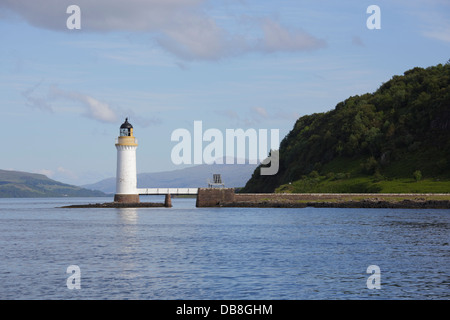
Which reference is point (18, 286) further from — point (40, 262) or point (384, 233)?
point (384, 233)

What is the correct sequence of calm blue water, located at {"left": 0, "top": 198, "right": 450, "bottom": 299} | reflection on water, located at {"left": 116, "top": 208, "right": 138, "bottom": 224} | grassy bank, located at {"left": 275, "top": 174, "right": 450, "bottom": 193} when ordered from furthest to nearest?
grassy bank, located at {"left": 275, "top": 174, "right": 450, "bottom": 193}, reflection on water, located at {"left": 116, "top": 208, "right": 138, "bottom": 224}, calm blue water, located at {"left": 0, "top": 198, "right": 450, "bottom": 299}

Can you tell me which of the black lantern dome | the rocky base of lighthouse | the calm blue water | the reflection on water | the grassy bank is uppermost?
the black lantern dome

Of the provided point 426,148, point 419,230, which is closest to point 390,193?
point 426,148

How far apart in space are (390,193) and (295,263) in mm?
100049

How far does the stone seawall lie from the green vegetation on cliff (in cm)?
1139

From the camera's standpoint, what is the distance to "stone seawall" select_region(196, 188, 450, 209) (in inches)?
4869

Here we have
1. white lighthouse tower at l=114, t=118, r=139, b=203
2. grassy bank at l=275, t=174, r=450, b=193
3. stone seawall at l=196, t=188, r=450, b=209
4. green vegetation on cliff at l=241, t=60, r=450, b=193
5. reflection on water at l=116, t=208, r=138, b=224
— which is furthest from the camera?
green vegetation on cliff at l=241, t=60, r=450, b=193

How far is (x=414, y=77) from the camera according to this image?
192m

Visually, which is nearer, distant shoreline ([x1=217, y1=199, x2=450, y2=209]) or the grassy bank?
distant shoreline ([x1=217, y1=199, x2=450, y2=209])

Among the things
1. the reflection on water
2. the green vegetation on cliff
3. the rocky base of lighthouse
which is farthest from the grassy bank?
the rocky base of lighthouse

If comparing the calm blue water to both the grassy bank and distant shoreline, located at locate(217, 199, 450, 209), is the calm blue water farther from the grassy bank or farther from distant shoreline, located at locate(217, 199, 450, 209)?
the grassy bank

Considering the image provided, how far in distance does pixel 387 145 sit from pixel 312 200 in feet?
143

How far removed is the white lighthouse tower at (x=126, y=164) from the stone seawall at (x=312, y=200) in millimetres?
18213
